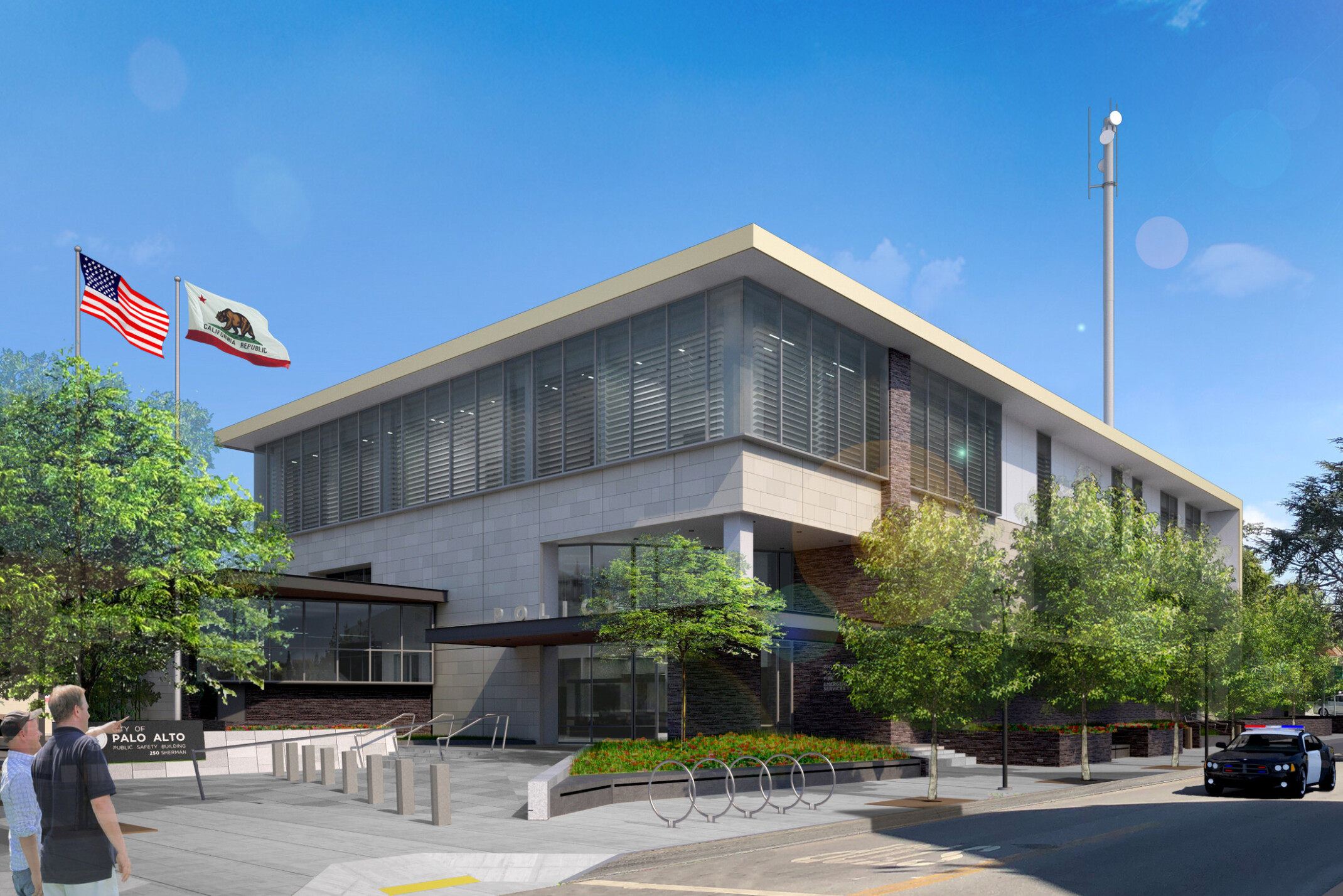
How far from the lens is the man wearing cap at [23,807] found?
689 centimetres

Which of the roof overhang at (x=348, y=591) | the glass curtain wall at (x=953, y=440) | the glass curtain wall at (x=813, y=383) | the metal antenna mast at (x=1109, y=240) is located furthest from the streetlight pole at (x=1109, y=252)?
the roof overhang at (x=348, y=591)

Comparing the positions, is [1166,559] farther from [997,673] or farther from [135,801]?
[135,801]

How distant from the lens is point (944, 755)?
33.3 m

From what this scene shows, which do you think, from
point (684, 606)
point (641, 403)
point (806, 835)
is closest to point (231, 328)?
point (641, 403)

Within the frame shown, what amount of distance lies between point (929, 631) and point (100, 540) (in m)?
18.4

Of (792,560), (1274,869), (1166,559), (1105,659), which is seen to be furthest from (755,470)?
(1274,869)

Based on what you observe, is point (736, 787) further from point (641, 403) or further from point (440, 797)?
point (641, 403)

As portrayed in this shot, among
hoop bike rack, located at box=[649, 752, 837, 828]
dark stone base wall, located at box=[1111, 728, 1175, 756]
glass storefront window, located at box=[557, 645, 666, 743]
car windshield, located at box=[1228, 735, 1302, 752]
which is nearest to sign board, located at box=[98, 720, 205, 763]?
hoop bike rack, located at box=[649, 752, 837, 828]

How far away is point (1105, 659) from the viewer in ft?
97.8

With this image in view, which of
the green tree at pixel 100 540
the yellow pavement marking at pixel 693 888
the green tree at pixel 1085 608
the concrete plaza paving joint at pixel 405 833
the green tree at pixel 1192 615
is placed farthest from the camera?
the green tree at pixel 1192 615

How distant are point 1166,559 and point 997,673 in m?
15.9

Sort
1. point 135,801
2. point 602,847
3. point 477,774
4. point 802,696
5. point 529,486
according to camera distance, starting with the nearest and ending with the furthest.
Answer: point 602,847 < point 135,801 < point 477,774 < point 802,696 < point 529,486

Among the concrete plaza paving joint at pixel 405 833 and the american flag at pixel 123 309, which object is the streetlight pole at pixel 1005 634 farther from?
the american flag at pixel 123 309

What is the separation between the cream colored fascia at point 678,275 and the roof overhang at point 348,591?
8.16 m
